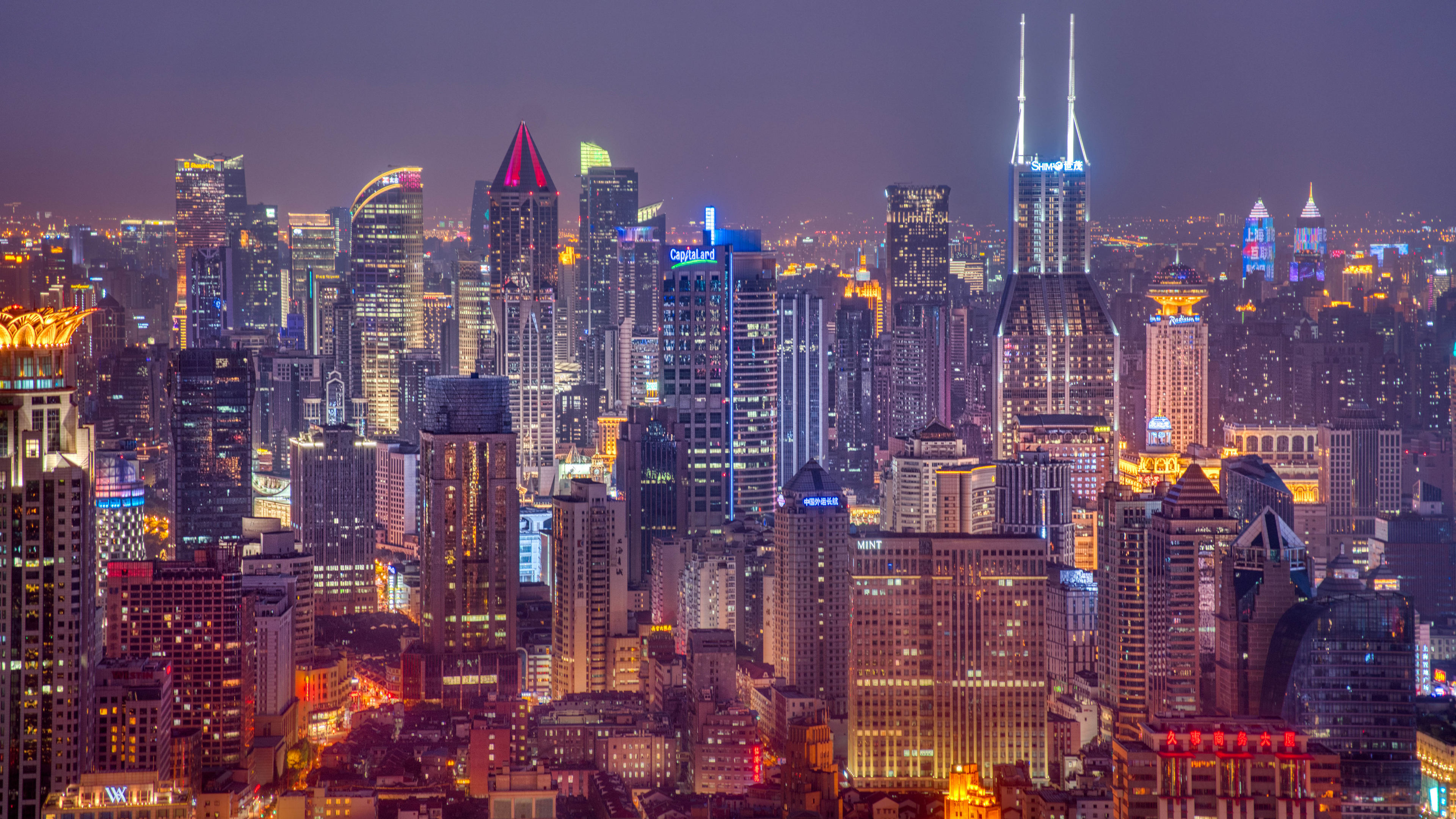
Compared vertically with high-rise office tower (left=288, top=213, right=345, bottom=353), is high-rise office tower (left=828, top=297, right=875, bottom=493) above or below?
below

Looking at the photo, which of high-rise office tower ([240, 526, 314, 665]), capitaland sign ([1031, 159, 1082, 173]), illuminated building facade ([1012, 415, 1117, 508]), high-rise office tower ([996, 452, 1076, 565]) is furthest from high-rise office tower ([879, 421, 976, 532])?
high-rise office tower ([240, 526, 314, 665])

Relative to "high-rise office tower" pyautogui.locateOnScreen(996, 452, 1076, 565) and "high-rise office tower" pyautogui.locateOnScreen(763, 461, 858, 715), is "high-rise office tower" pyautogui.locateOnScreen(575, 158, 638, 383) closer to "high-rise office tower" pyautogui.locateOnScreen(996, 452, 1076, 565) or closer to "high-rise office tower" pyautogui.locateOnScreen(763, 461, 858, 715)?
"high-rise office tower" pyautogui.locateOnScreen(996, 452, 1076, 565)

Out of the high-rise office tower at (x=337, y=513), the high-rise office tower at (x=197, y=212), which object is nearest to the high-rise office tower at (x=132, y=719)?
the high-rise office tower at (x=197, y=212)

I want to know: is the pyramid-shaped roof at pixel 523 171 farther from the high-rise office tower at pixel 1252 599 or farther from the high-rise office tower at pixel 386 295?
the high-rise office tower at pixel 1252 599

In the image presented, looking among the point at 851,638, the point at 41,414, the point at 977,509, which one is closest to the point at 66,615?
the point at 41,414

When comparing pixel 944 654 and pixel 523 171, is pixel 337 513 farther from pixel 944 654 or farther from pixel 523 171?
pixel 944 654
